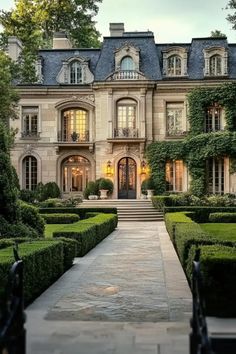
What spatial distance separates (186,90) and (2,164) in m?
22.8

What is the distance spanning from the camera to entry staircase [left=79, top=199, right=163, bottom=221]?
2730 centimetres

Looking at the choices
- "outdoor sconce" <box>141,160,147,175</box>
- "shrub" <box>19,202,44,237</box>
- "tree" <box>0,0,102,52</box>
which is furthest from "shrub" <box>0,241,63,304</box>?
"tree" <box>0,0,102,52</box>

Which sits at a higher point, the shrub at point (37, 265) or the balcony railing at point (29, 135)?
the balcony railing at point (29, 135)

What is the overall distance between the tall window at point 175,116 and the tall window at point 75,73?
6.42 meters

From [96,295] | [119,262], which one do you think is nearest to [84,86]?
[119,262]

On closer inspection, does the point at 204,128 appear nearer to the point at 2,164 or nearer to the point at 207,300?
the point at 2,164

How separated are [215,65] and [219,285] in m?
29.1

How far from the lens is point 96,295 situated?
27.7 feet

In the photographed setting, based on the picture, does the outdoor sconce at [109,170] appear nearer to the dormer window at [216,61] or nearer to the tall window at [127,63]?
the tall window at [127,63]

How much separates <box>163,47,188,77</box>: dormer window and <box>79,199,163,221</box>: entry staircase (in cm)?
926

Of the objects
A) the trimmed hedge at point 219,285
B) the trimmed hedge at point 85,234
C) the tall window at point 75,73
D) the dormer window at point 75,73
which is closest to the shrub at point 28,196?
the dormer window at point 75,73

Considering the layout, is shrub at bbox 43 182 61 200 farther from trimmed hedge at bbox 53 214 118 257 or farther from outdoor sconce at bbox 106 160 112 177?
trimmed hedge at bbox 53 214 118 257

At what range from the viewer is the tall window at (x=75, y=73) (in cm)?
3582

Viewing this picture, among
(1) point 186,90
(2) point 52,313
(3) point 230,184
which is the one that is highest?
(1) point 186,90
